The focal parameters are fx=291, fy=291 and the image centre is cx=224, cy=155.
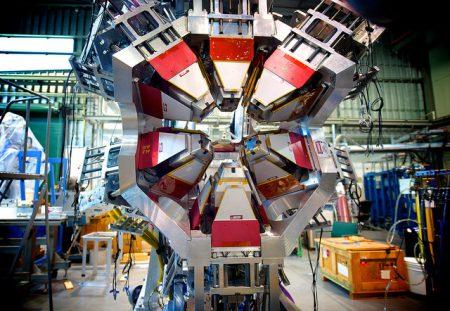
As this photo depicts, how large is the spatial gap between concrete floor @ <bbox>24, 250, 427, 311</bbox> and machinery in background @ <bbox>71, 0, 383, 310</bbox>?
9.42 feet

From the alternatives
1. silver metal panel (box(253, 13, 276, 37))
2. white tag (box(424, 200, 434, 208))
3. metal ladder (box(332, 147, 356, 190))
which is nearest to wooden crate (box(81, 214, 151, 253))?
white tag (box(424, 200, 434, 208))

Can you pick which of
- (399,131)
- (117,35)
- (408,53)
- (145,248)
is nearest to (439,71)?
(408,53)

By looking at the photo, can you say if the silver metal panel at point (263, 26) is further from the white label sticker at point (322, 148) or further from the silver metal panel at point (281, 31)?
the white label sticker at point (322, 148)

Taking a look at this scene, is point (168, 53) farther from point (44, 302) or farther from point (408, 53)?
point (408, 53)

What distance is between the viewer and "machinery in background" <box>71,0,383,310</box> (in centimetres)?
180

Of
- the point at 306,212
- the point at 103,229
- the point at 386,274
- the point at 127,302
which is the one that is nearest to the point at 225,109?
the point at 306,212

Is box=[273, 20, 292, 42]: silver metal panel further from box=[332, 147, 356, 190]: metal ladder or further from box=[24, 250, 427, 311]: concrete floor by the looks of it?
box=[24, 250, 427, 311]: concrete floor

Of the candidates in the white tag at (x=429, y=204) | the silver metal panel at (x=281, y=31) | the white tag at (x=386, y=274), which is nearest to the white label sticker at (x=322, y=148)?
the silver metal panel at (x=281, y=31)

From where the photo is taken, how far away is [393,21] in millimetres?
1149

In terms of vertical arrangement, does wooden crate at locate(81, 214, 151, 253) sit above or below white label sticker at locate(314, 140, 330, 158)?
below

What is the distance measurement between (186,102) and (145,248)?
22.3 ft

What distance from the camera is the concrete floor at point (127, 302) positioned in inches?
171

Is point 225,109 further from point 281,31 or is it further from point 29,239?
point 29,239

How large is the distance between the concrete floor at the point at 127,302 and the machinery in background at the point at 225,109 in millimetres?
2872
